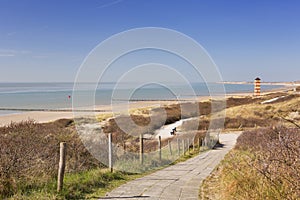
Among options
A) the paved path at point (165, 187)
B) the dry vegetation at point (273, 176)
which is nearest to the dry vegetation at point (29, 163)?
the paved path at point (165, 187)

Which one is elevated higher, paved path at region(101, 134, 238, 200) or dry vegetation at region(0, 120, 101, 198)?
dry vegetation at region(0, 120, 101, 198)

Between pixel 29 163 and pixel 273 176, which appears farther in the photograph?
pixel 29 163

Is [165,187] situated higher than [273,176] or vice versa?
[273,176]

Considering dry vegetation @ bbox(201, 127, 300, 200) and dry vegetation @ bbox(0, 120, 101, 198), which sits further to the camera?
dry vegetation @ bbox(0, 120, 101, 198)

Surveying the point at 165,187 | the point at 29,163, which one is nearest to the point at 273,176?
the point at 165,187

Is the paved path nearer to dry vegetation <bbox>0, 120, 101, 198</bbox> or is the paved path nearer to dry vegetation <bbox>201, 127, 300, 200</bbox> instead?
dry vegetation <bbox>201, 127, 300, 200</bbox>

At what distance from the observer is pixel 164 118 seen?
3325 cm

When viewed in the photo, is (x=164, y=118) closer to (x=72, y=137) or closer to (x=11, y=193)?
(x=72, y=137)

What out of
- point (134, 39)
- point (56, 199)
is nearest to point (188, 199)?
point (56, 199)

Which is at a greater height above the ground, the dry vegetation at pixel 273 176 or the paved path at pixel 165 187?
the dry vegetation at pixel 273 176

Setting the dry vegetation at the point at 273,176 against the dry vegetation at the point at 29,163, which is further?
the dry vegetation at the point at 29,163

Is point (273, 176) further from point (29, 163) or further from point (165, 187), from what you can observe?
point (29, 163)

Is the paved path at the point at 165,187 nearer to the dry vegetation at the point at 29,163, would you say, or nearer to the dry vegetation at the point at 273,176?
the dry vegetation at the point at 273,176

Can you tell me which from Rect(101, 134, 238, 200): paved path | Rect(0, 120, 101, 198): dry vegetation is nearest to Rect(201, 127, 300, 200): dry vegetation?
Rect(101, 134, 238, 200): paved path
